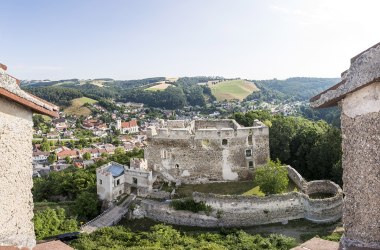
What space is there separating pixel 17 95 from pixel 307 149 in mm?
34319

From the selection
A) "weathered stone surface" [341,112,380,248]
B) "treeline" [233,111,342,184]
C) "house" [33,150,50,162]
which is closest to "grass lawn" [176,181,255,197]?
"treeline" [233,111,342,184]

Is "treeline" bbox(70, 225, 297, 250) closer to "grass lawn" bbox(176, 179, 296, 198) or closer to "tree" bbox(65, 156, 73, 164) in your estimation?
"grass lawn" bbox(176, 179, 296, 198)

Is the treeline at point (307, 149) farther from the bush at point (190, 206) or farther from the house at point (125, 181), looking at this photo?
the house at point (125, 181)

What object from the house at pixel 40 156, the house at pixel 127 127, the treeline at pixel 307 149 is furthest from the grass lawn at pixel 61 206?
the house at pixel 127 127

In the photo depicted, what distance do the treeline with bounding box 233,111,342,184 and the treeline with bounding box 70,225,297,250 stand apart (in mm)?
11953

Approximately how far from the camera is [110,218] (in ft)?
101

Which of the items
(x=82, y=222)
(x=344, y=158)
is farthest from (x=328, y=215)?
(x=344, y=158)

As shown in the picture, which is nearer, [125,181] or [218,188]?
[218,188]

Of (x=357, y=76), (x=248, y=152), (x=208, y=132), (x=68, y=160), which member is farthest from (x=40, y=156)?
(x=357, y=76)

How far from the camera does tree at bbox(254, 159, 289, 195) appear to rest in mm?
28797

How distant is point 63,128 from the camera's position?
142m

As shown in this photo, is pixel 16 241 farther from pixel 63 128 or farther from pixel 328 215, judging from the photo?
pixel 63 128

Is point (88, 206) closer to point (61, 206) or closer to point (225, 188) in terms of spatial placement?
point (61, 206)

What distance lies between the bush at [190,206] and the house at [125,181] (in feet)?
10.7
